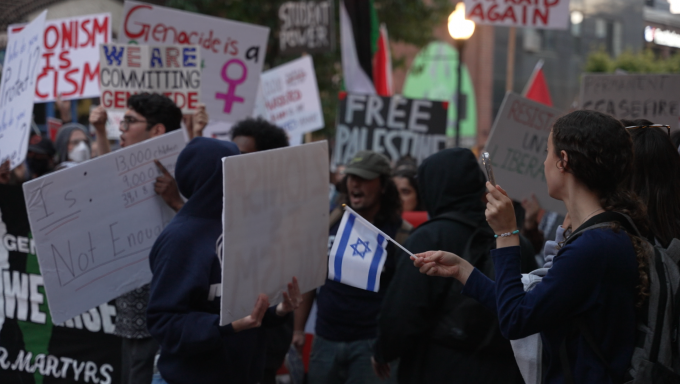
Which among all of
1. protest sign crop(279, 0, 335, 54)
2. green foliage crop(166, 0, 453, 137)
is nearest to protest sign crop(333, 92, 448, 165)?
protest sign crop(279, 0, 335, 54)

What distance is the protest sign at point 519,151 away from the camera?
203 inches

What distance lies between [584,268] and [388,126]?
5.88 m

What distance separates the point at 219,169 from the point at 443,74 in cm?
2635

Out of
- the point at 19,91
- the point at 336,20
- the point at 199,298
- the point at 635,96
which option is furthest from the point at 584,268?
the point at 336,20

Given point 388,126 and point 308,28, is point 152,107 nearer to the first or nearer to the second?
point 388,126

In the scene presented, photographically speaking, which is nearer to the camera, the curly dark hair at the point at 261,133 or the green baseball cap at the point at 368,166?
the green baseball cap at the point at 368,166

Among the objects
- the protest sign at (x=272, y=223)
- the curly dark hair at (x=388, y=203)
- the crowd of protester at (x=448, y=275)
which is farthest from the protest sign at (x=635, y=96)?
the protest sign at (x=272, y=223)

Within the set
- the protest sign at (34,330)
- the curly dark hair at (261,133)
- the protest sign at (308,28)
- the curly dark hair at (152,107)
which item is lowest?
the protest sign at (34,330)

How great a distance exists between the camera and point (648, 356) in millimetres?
2135

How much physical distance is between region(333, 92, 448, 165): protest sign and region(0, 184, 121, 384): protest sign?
3.70 metres

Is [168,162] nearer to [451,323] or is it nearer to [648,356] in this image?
[451,323]

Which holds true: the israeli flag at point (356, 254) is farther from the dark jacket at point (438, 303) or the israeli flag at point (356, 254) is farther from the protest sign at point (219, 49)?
the protest sign at point (219, 49)

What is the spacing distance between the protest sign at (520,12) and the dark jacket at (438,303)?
4.32 m

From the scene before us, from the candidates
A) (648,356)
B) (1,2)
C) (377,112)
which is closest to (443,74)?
(1,2)
